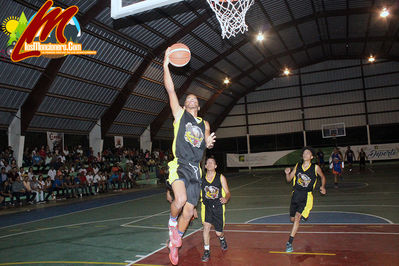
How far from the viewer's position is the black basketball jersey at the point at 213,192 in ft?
18.3

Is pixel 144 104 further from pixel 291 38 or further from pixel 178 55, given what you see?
pixel 178 55

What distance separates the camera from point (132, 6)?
9.16m

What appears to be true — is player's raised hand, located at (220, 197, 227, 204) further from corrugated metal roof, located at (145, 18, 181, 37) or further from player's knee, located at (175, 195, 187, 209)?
corrugated metal roof, located at (145, 18, 181, 37)

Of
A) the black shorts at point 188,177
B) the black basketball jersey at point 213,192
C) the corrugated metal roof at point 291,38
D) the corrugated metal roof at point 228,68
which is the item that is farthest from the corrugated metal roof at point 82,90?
the black shorts at point 188,177

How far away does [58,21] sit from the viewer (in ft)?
50.3

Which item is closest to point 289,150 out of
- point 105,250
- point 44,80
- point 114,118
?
point 114,118

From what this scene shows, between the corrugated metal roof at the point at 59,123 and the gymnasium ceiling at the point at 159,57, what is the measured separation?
7 cm

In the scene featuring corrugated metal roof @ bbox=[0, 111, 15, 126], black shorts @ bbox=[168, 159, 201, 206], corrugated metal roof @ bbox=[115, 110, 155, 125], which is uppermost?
corrugated metal roof @ bbox=[115, 110, 155, 125]

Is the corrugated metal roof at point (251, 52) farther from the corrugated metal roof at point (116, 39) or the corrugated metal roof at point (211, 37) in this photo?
the corrugated metal roof at point (116, 39)

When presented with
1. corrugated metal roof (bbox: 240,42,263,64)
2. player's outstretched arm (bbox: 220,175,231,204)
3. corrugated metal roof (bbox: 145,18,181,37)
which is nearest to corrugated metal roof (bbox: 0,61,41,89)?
corrugated metal roof (bbox: 145,18,181,37)

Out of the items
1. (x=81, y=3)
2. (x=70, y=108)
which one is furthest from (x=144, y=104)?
(x=81, y=3)

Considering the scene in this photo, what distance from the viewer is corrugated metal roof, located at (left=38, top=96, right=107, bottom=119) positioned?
68.3 feet

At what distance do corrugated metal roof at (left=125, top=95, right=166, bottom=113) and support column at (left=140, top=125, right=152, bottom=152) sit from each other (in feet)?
7.23

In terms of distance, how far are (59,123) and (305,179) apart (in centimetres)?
2065
